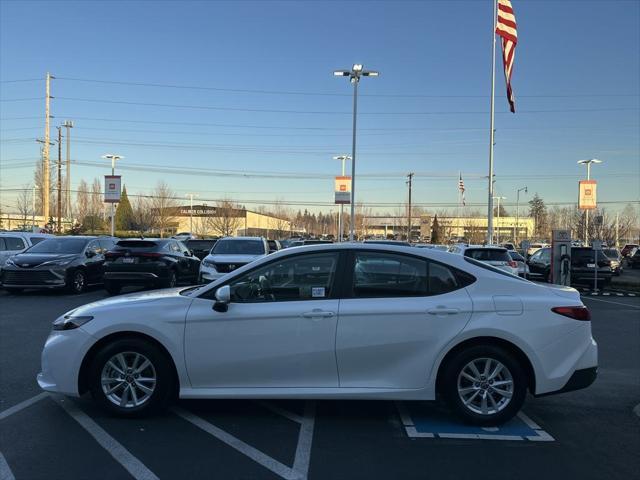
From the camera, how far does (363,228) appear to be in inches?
3273

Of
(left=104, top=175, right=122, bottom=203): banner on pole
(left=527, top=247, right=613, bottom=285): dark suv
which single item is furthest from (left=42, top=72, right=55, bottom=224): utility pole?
(left=527, top=247, right=613, bottom=285): dark suv

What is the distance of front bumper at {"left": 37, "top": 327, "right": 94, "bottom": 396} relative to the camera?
4.84 m

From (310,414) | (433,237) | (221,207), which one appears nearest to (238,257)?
(310,414)

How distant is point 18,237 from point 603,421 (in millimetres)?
17742

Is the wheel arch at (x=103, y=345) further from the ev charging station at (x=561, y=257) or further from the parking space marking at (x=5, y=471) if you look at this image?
the ev charging station at (x=561, y=257)

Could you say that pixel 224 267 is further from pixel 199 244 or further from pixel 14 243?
pixel 199 244

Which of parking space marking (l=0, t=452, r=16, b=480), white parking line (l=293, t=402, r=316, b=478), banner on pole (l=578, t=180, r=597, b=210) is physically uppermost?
banner on pole (l=578, t=180, r=597, b=210)

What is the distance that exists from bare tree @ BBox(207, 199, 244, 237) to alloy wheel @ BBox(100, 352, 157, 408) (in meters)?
61.2

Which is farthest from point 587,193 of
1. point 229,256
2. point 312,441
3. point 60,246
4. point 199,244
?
point 312,441

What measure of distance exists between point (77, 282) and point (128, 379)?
11.2 meters

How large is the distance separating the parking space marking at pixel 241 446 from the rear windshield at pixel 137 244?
9810 millimetres

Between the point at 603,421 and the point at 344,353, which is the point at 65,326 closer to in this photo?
the point at 344,353

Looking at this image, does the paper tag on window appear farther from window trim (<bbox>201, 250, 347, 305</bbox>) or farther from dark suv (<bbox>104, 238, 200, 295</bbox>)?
dark suv (<bbox>104, 238, 200, 295</bbox>)

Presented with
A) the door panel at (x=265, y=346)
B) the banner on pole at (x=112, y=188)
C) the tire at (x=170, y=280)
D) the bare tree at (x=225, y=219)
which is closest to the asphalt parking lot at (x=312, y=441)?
the door panel at (x=265, y=346)
